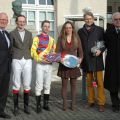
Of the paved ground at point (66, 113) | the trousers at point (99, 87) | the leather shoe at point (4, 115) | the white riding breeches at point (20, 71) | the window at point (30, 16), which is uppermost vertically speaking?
the window at point (30, 16)

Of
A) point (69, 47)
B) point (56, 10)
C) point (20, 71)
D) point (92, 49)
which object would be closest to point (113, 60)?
point (92, 49)

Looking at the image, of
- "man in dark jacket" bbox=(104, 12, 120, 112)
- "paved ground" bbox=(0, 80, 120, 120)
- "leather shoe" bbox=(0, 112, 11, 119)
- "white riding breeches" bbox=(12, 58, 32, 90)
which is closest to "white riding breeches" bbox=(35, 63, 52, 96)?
"white riding breeches" bbox=(12, 58, 32, 90)

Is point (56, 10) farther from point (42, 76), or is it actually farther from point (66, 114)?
point (66, 114)

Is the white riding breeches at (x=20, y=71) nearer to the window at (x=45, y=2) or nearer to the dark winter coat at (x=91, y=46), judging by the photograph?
the dark winter coat at (x=91, y=46)

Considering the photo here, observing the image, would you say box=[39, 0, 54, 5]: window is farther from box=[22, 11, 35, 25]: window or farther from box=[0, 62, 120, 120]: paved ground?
box=[0, 62, 120, 120]: paved ground

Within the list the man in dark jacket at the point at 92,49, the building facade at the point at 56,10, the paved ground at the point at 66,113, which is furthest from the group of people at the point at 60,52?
the building facade at the point at 56,10

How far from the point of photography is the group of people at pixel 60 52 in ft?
25.6

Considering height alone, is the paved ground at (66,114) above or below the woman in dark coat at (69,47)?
below

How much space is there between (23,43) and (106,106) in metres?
2.41

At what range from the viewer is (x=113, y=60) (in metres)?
8.22

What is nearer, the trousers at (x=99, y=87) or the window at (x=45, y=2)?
the trousers at (x=99, y=87)

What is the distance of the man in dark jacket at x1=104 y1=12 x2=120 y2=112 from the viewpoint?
8117 millimetres

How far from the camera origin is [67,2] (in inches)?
674

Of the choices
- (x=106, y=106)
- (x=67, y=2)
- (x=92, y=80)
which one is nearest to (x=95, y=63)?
(x=92, y=80)
